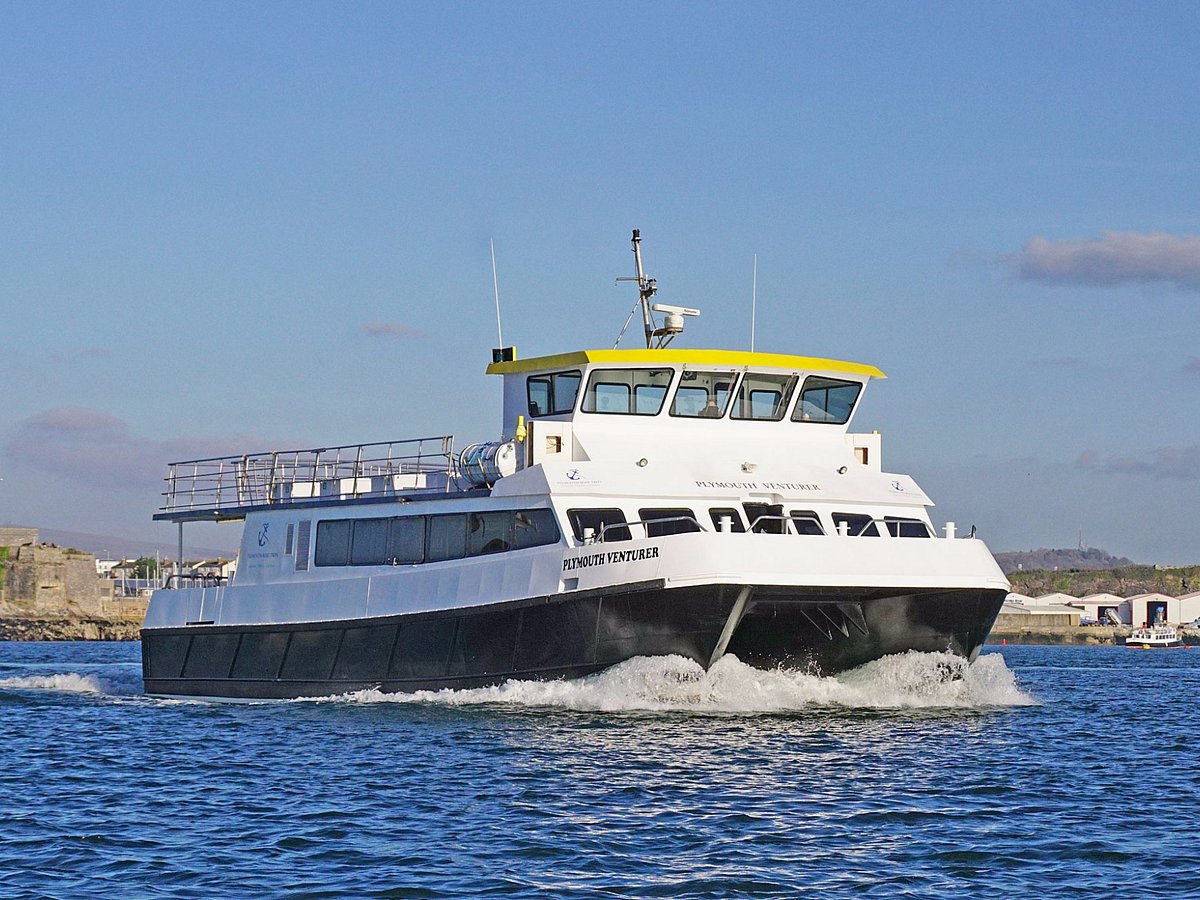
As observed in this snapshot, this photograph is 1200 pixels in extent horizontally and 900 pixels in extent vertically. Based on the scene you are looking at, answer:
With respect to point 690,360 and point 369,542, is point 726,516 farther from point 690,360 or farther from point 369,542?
point 369,542

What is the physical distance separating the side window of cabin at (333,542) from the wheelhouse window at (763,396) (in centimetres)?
692

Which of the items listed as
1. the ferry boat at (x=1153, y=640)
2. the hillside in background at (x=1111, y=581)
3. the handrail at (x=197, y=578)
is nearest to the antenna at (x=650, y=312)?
the handrail at (x=197, y=578)

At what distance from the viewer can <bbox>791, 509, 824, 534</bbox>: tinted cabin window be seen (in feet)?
75.5

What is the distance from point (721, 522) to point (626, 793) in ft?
22.1

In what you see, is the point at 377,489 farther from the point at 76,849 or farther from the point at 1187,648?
the point at 1187,648

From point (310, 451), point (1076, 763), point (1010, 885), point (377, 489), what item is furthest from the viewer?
point (310, 451)

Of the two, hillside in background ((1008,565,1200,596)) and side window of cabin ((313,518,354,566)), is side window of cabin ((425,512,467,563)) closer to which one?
side window of cabin ((313,518,354,566))

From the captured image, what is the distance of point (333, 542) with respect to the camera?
2702 cm

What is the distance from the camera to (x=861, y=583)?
2078cm

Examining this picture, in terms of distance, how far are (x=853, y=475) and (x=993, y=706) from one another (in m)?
4.06

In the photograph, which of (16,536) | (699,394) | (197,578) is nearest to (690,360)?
(699,394)

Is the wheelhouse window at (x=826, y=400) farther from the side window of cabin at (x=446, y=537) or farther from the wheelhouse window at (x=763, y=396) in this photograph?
the side window of cabin at (x=446, y=537)

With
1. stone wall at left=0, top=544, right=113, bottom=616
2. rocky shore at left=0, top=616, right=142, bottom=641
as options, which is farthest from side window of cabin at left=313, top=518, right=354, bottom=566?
stone wall at left=0, top=544, right=113, bottom=616

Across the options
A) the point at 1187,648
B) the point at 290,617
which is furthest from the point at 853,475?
the point at 1187,648
